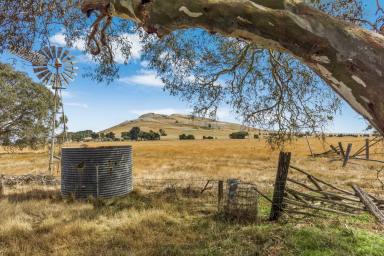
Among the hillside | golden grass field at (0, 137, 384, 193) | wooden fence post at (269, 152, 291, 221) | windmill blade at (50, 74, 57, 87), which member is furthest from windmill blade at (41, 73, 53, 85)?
the hillside

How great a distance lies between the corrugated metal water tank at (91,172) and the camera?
12188mm

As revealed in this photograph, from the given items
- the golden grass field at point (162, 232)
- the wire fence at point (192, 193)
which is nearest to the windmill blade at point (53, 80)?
the wire fence at point (192, 193)

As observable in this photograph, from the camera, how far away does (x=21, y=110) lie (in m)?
34.3

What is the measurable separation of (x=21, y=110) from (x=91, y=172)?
25956mm

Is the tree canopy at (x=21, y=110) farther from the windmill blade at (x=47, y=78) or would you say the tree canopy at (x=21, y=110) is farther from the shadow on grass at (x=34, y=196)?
the shadow on grass at (x=34, y=196)

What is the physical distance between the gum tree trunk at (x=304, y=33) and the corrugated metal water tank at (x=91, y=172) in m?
8.64

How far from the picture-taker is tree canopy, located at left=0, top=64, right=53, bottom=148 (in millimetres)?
33344

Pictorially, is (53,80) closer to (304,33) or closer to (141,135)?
(304,33)

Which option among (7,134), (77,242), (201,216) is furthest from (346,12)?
(7,134)

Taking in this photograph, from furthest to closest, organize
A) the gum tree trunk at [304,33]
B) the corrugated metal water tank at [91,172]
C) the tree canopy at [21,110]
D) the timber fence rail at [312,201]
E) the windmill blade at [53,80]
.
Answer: the tree canopy at [21,110], the windmill blade at [53,80], the corrugated metal water tank at [91,172], the timber fence rail at [312,201], the gum tree trunk at [304,33]

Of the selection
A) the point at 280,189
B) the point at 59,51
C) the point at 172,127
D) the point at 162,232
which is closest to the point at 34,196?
the point at 162,232

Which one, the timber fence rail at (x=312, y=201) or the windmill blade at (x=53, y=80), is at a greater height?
the windmill blade at (x=53, y=80)

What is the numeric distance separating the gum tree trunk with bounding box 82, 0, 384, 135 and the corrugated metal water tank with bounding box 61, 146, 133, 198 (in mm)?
8636

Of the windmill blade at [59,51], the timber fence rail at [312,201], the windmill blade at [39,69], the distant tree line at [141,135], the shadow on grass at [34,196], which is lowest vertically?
the shadow on grass at [34,196]
